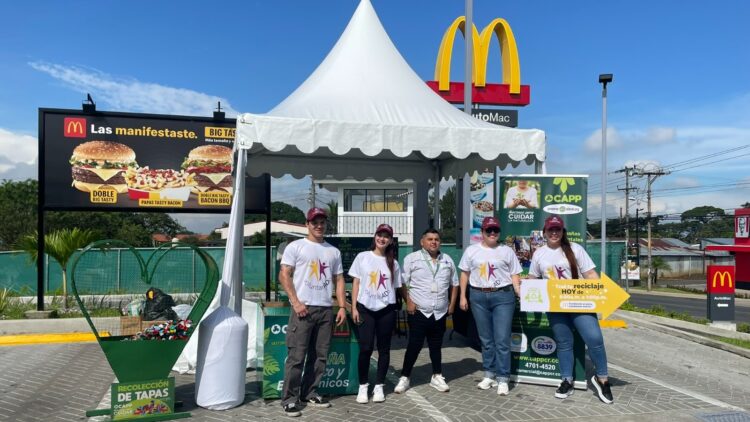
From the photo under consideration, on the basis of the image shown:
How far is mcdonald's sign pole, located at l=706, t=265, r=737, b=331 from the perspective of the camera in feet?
35.5

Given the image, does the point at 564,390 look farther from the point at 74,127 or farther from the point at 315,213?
the point at 74,127

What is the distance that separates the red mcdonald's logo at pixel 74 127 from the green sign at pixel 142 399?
750 cm

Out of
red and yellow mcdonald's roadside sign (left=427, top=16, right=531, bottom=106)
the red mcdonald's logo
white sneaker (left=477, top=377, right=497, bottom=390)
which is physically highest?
red and yellow mcdonald's roadside sign (left=427, top=16, right=531, bottom=106)

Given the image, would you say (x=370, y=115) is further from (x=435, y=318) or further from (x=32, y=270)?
(x=32, y=270)

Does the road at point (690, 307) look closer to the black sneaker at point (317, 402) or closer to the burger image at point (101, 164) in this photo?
the black sneaker at point (317, 402)

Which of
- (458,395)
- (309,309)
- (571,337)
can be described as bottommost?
(458,395)

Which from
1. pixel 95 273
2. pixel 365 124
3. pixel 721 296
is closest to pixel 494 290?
pixel 365 124

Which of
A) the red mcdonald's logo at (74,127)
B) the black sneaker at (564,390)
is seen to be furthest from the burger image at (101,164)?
the black sneaker at (564,390)

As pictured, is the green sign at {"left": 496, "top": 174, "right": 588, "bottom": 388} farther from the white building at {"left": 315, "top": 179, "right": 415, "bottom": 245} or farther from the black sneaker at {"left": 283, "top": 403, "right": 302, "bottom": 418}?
the white building at {"left": 315, "top": 179, "right": 415, "bottom": 245}

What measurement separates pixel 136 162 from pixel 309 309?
737cm

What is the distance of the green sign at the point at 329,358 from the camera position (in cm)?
512

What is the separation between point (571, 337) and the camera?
17.8ft

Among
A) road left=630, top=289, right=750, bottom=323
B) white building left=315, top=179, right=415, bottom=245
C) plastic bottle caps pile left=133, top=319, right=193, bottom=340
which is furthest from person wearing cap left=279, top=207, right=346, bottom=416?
white building left=315, top=179, right=415, bottom=245

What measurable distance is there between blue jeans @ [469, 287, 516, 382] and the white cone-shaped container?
238 centimetres
